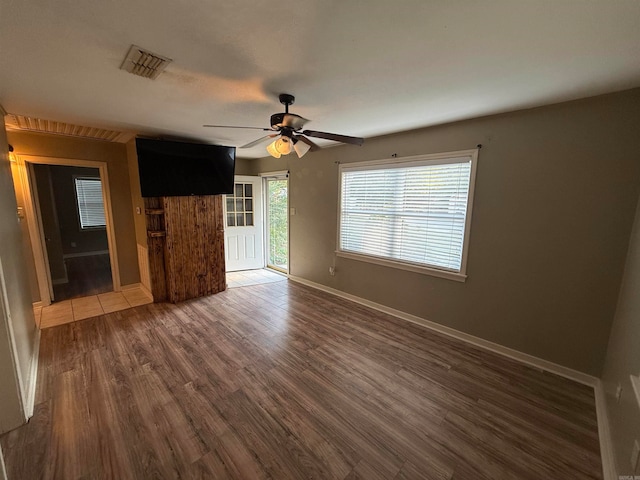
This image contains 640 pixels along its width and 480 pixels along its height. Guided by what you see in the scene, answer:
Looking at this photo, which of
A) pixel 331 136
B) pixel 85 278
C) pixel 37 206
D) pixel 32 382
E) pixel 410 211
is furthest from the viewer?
pixel 85 278

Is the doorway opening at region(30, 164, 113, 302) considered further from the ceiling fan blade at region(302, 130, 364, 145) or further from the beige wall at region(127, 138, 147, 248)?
the ceiling fan blade at region(302, 130, 364, 145)

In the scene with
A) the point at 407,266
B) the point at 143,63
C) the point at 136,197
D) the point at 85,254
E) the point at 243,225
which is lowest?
the point at 85,254

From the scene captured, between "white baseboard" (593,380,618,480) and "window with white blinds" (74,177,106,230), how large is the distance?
8763 mm

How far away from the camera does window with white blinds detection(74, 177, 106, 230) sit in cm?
616

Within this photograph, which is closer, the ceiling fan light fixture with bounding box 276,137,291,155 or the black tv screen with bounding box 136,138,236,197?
the ceiling fan light fixture with bounding box 276,137,291,155

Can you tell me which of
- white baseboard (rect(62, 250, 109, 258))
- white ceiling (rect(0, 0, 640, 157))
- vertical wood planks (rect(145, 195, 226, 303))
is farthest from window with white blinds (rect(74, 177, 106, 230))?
white ceiling (rect(0, 0, 640, 157))

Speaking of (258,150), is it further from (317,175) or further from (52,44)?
(52,44)

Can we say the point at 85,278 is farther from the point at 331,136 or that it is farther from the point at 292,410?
the point at 331,136

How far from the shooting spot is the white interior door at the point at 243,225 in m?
5.10

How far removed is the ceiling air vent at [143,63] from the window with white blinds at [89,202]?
20.2 feet

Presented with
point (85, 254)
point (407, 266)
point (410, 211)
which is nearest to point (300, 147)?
point (410, 211)

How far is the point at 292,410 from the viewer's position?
189 cm

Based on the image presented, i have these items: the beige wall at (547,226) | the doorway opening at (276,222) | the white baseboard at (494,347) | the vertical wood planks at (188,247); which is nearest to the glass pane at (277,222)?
the doorway opening at (276,222)

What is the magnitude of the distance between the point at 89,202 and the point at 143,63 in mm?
6563
